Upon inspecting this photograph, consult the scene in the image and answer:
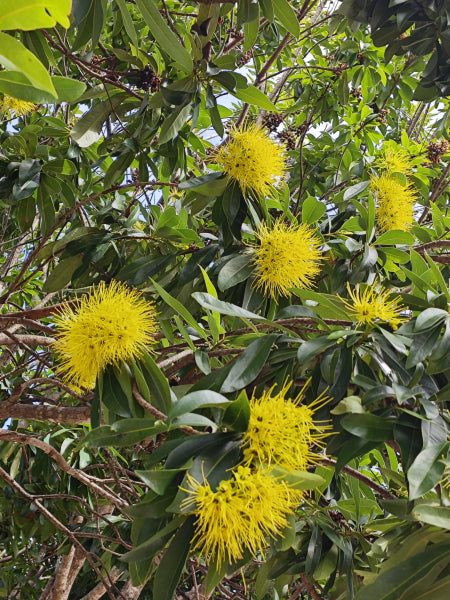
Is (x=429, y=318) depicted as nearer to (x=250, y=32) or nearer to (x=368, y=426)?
(x=368, y=426)

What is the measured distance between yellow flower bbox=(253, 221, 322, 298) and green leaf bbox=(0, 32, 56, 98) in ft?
2.91

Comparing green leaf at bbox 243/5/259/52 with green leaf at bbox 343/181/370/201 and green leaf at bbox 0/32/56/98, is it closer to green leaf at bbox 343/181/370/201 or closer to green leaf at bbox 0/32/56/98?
green leaf at bbox 343/181/370/201

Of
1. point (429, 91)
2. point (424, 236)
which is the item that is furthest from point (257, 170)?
point (429, 91)

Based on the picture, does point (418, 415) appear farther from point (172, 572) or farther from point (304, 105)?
point (304, 105)

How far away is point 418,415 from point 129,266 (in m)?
1.05

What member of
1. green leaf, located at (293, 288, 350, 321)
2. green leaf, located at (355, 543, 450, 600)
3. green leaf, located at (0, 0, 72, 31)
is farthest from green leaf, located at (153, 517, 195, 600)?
green leaf, located at (0, 0, 72, 31)

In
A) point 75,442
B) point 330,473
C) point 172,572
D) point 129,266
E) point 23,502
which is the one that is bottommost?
point 23,502

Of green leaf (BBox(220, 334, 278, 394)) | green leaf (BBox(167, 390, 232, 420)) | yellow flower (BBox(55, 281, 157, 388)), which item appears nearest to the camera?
green leaf (BBox(167, 390, 232, 420))

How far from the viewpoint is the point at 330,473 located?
1404 mm

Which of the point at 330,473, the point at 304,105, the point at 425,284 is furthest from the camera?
the point at 304,105

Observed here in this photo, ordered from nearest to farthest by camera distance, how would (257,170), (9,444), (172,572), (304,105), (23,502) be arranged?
(172,572)
(257,170)
(9,444)
(23,502)
(304,105)

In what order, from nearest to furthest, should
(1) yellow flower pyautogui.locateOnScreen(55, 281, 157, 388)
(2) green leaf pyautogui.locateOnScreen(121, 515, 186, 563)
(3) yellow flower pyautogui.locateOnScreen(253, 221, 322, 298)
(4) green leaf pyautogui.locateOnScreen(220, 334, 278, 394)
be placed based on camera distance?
1. (2) green leaf pyautogui.locateOnScreen(121, 515, 186, 563)
2. (4) green leaf pyautogui.locateOnScreen(220, 334, 278, 394)
3. (1) yellow flower pyautogui.locateOnScreen(55, 281, 157, 388)
4. (3) yellow flower pyautogui.locateOnScreen(253, 221, 322, 298)

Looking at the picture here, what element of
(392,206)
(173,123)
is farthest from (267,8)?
(392,206)

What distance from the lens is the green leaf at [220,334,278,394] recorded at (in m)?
1.02
